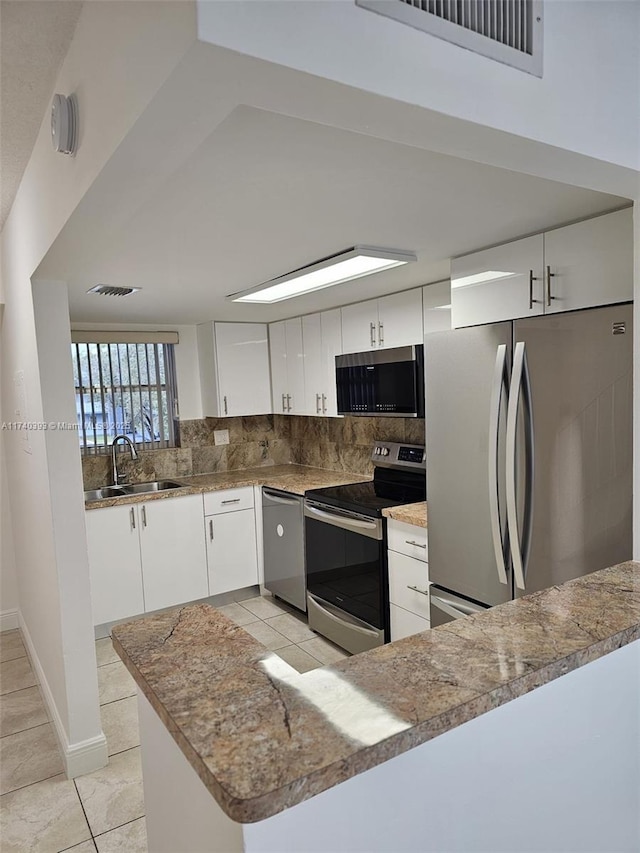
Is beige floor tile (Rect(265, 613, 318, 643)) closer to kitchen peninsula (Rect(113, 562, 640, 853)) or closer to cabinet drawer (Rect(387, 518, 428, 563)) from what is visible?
cabinet drawer (Rect(387, 518, 428, 563))

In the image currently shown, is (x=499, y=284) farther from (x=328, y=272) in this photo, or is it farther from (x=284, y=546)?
(x=284, y=546)

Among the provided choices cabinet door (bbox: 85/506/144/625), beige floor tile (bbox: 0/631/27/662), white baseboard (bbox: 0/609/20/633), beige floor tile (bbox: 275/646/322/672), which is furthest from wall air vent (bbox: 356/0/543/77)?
white baseboard (bbox: 0/609/20/633)

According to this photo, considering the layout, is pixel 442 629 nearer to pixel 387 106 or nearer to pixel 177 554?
pixel 387 106

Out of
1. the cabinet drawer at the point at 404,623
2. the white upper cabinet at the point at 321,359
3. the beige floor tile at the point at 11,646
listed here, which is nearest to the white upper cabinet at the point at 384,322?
the white upper cabinet at the point at 321,359

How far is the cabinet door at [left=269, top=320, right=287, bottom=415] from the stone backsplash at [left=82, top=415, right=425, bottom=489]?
35 cm

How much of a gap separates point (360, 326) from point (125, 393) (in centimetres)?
196

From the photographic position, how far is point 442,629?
1.23m

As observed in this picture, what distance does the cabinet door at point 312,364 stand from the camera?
402cm

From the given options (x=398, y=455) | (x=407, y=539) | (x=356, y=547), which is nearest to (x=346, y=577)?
(x=356, y=547)

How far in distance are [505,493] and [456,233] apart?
101cm

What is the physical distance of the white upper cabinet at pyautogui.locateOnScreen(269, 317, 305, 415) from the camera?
425 centimetres

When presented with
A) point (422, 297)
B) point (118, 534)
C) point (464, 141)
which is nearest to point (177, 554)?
point (118, 534)

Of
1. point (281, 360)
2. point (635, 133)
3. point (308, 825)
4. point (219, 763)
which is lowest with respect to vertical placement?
point (308, 825)

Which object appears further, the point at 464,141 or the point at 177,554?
the point at 177,554
